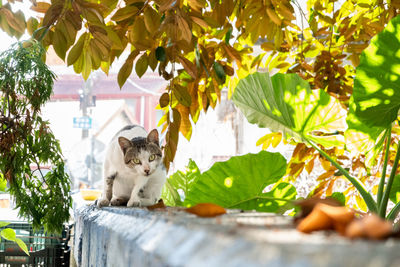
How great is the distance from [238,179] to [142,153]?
23 centimetres

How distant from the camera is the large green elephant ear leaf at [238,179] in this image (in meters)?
0.87

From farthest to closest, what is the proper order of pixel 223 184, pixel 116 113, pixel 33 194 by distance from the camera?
pixel 116 113 → pixel 223 184 → pixel 33 194

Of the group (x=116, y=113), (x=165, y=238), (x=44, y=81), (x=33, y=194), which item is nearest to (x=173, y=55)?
(x=44, y=81)

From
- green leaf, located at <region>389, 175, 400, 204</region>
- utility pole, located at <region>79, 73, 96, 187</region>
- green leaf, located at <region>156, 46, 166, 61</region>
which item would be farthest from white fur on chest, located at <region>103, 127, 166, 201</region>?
utility pole, located at <region>79, 73, 96, 187</region>

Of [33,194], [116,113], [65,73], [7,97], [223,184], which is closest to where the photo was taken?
[7,97]

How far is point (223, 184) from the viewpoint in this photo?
0.88 meters

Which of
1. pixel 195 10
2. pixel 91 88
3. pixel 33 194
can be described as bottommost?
pixel 33 194

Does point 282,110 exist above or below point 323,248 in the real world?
above

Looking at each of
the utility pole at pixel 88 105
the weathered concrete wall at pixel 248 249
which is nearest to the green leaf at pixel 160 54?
the weathered concrete wall at pixel 248 249

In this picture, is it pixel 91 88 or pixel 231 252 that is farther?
pixel 91 88

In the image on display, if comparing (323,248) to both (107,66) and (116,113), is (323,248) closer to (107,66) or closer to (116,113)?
(107,66)

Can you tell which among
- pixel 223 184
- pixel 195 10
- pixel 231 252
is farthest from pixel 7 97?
pixel 231 252

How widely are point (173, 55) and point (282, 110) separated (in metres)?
0.28

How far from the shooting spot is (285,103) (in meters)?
0.83
